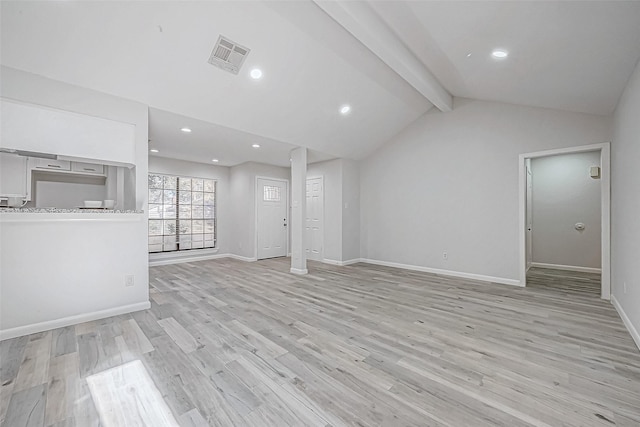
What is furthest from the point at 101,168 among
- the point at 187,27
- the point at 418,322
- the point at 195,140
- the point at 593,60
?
the point at 593,60

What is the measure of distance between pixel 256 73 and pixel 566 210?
22.6 feet

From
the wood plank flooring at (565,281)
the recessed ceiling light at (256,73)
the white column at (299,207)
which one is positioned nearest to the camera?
the recessed ceiling light at (256,73)

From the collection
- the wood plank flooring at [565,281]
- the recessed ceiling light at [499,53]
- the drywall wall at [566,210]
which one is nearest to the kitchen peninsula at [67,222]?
the recessed ceiling light at [499,53]

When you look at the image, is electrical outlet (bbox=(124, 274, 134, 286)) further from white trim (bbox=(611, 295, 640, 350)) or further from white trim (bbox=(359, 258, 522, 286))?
white trim (bbox=(611, 295, 640, 350))

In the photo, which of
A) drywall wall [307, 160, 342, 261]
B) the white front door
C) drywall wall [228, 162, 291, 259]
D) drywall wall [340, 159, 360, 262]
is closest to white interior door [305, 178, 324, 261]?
drywall wall [307, 160, 342, 261]

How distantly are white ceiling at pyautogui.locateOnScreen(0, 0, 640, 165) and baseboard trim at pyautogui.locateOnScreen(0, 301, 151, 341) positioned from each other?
2.49 metres

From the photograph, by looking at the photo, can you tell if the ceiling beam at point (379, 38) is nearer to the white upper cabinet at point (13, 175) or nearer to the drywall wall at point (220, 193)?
the white upper cabinet at point (13, 175)

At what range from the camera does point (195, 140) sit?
4891 millimetres

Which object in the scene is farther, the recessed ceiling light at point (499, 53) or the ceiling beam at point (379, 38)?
the recessed ceiling light at point (499, 53)

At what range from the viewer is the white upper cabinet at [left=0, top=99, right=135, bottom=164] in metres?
2.54

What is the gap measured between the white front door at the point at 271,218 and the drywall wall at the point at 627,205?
6300mm

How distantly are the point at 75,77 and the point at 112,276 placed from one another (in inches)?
85.7

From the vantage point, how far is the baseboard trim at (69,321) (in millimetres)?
2512

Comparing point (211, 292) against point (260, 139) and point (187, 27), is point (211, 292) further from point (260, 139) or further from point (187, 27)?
point (187, 27)
